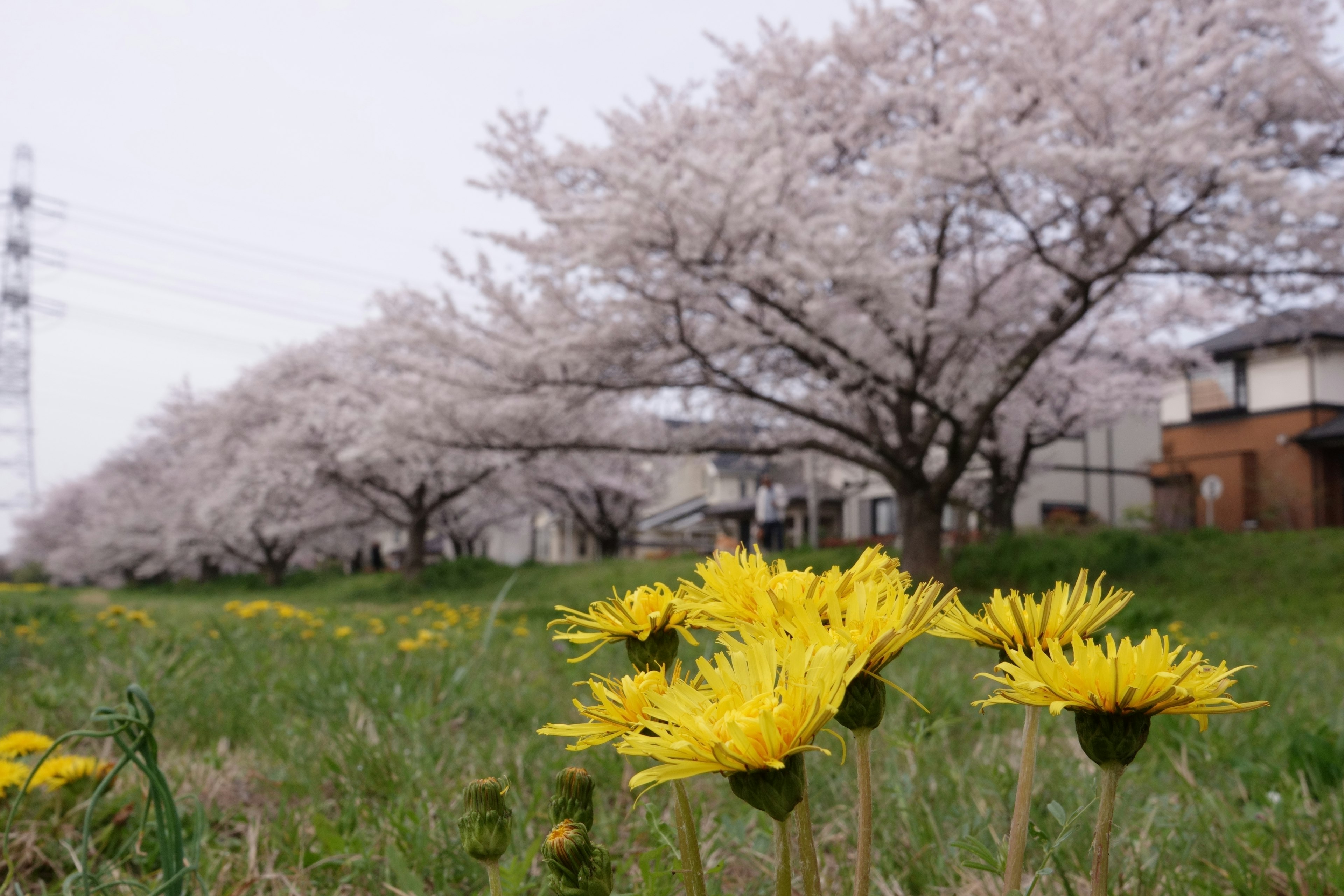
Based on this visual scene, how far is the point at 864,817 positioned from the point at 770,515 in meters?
15.5

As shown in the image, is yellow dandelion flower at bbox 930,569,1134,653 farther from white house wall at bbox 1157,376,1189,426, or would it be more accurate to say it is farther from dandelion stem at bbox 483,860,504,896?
white house wall at bbox 1157,376,1189,426

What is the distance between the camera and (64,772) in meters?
1.48

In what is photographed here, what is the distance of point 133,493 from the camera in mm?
29812

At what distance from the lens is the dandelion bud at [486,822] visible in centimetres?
62

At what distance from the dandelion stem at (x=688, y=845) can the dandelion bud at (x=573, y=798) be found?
0.06 m

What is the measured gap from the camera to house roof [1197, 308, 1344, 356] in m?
9.91

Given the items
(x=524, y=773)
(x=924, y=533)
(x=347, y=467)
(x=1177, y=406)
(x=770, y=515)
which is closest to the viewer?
(x=524, y=773)

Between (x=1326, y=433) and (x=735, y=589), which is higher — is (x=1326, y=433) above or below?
above

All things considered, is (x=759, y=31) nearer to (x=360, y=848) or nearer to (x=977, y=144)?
(x=977, y=144)

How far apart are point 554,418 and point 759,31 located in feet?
17.2

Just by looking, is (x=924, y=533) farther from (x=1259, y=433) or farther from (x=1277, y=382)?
(x=1277, y=382)

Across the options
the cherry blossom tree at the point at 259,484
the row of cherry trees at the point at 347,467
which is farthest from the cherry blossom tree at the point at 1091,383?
the cherry blossom tree at the point at 259,484

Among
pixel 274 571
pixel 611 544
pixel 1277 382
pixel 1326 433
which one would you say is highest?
pixel 1277 382

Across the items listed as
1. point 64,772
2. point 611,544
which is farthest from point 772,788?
point 611,544
